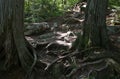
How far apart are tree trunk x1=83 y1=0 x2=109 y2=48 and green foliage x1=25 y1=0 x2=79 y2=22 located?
4390 mm

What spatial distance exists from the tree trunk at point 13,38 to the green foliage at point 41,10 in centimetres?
454

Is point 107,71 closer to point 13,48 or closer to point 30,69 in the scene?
point 30,69

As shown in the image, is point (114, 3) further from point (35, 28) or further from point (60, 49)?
point (60, 49)

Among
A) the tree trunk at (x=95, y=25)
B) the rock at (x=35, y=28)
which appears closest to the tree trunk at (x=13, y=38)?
the tree trunk at (x=95, y=25)

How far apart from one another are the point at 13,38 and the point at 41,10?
19.3 feet

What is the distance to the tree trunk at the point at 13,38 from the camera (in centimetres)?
651

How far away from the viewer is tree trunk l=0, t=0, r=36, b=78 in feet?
21.4

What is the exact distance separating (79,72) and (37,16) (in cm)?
565

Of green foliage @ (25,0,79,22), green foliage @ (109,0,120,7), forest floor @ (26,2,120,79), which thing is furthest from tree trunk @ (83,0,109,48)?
green foliage @ (109,0,120,7)

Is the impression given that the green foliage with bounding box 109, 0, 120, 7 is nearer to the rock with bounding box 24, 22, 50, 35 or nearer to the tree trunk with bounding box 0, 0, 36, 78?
the rock with bounding box 24, 22, 50, 35

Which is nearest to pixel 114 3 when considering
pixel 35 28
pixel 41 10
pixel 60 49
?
pixel 41 10

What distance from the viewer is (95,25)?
7.28 metres

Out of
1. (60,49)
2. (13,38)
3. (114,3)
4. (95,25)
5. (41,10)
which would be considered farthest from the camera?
(114,3)

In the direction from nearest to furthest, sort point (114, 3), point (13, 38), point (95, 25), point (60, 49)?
1. point (13, 38)
2. point (95, 25)
3. point (60, 49)
4. point (114, 3)
